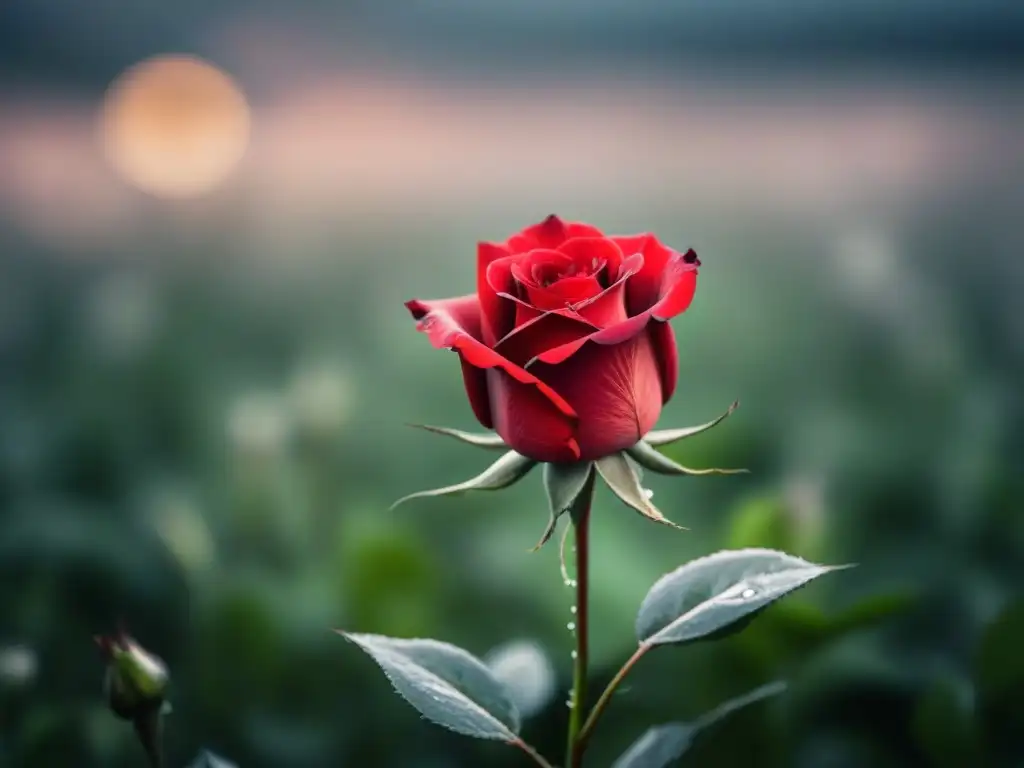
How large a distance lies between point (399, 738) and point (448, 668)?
18 cm

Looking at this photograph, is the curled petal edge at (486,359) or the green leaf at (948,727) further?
the green leaf at (948,727)

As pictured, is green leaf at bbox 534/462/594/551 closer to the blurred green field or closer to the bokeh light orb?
the blurred green field

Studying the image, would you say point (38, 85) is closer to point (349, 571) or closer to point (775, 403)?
point (349, 571)

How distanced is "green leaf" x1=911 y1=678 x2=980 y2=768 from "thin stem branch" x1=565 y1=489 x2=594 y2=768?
0.69ft

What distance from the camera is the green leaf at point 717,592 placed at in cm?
34

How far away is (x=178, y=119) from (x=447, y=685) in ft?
1.54

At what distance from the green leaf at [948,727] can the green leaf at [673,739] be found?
5.2 inches

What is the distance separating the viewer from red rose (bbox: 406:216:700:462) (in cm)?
32

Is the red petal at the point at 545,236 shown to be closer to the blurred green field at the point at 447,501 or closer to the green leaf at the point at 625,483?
the green leaf at the point at 625,483

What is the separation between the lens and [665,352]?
35 cm

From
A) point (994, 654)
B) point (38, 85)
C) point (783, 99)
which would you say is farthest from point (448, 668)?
point (38, 85)

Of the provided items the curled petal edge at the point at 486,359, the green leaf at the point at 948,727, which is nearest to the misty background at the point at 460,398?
the green leaf at the point at 948,727

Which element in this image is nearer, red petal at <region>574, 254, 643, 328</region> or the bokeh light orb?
red petal at <region>574, 254, 643, 328</region>

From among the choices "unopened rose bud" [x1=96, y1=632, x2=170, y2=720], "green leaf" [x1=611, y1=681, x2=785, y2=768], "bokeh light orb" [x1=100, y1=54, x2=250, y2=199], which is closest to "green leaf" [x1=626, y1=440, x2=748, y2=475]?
"green leaf" [x1=611, y1=681, x2=785, y2=768]
